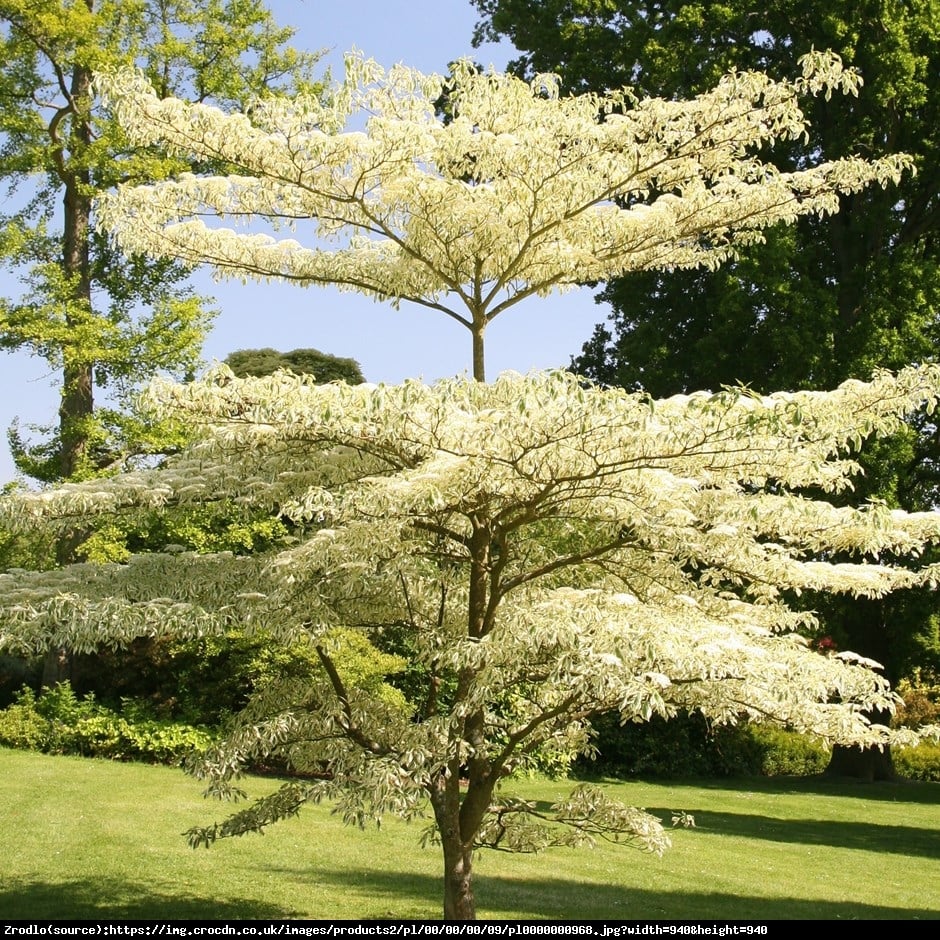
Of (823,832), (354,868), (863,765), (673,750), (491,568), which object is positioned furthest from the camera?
(863,765)

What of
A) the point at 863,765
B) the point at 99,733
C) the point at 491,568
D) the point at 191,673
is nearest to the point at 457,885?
the point at 491,568

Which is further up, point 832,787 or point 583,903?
point 583,903

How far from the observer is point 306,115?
235 inches

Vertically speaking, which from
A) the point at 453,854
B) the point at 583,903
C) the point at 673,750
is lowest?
the point at 673,750

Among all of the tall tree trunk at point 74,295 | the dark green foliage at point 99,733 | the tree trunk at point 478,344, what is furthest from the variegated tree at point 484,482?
the tall tree trunk at point 74,295

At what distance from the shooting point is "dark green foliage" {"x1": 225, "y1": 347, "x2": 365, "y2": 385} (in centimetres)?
1884

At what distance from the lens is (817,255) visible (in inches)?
711

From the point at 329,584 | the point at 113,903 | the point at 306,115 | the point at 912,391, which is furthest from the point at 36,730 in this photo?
the point at 912,391

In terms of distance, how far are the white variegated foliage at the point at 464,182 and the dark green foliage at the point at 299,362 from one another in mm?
11594

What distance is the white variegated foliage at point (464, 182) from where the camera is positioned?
240 inches

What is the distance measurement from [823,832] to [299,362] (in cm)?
1142

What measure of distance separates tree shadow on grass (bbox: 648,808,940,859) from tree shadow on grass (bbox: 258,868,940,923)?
11.9 ft

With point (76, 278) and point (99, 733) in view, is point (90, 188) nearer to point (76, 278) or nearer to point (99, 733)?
point (76, 278)
